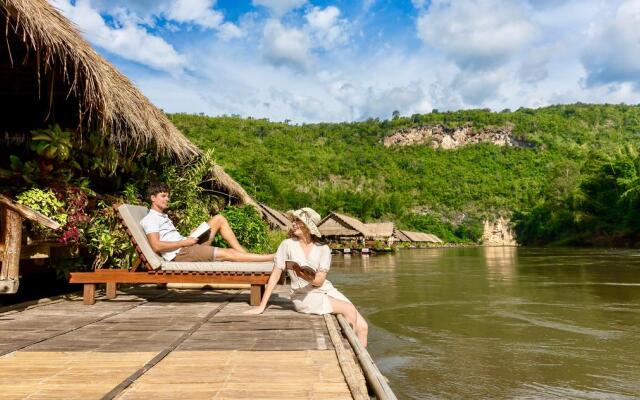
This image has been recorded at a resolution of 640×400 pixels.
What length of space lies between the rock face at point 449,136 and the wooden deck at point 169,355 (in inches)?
3507

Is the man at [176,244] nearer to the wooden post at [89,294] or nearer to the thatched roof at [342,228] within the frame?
the wooden post at [89,294]

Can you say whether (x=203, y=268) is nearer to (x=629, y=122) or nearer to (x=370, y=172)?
(x=370, y=172)

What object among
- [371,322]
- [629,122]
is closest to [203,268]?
[371,322]

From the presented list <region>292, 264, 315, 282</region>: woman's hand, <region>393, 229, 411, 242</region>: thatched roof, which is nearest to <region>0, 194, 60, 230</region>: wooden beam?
<region>292, 264, 315, 282</region>: woman's hand

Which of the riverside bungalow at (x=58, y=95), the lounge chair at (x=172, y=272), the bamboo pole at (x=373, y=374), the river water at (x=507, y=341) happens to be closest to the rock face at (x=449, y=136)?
the river water at (x=507, y=341)

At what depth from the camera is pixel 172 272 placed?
4.61m

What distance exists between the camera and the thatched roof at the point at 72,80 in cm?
434

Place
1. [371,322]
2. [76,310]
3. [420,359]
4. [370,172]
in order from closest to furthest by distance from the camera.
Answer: [76,310] < [420,359] < [371,322] < [370,172]

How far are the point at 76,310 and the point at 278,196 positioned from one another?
154 feet

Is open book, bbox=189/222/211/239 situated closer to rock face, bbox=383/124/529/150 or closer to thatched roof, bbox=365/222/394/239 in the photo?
thatched roof, bbox=365/222/394/239

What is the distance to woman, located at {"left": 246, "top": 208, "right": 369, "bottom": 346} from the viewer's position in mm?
3961

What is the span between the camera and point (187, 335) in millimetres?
3293

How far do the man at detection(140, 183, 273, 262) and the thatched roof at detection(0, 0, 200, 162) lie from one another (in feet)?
3.41

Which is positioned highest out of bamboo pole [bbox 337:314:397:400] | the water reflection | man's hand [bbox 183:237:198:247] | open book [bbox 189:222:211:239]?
open book [bbox 189:222:211:239]
